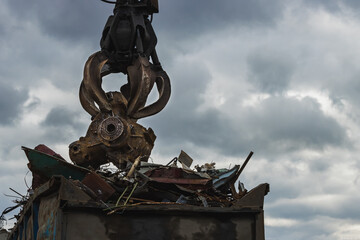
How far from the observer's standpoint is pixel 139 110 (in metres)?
13.2

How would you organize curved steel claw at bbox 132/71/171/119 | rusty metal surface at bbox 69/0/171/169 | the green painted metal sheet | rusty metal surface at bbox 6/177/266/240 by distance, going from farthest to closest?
1. curved steel claw at bbox 132/71/171/119
2. rusty metal surface at bbox 69/0/171/169
3. the green painted metal sheet
4. rusty metal surface at bbox 6/177/266/240

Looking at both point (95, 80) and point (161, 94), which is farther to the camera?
point (161, 94)

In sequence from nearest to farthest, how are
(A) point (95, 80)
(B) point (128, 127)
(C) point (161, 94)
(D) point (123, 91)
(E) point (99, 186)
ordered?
(E) point (99, 186)
(B) point (128, 127)
(A) point (95, 80)
(C) point (161, 94)
(D) point (123, 91)

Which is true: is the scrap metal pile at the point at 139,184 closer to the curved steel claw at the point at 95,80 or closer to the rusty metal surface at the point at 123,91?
the rusty metal surface at the point at 123,91


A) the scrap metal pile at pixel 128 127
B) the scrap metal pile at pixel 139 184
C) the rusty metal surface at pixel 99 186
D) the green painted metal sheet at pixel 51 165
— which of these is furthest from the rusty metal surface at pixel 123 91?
the rusty metal surface at pixel 99 186

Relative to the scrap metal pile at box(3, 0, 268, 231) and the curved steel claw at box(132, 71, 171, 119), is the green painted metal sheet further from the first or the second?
the curved steel claw at box(132, 71, 171, 119)

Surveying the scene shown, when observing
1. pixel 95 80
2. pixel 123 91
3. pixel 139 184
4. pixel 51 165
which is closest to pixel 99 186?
pixel 139 184

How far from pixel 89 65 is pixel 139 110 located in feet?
Answer: 5.72

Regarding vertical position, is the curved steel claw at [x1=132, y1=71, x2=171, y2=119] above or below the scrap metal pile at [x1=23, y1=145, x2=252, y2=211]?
above

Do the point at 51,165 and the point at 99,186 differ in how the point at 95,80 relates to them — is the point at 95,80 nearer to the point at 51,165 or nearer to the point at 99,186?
the point at 51,165

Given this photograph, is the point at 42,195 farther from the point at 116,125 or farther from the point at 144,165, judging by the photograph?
the point at 116,125

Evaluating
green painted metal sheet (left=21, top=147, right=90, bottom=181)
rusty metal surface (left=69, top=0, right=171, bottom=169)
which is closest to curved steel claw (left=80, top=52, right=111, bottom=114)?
rusty metal surface (left=69, top=0, right=171, bottom=169)

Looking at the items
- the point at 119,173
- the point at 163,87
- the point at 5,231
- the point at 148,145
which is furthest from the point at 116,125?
the point at 119,173

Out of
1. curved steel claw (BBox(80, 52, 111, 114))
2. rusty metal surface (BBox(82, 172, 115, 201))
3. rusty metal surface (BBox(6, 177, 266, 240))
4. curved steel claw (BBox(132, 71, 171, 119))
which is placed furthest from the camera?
curved steel claw (BBox(132, 71, 171, 119))
